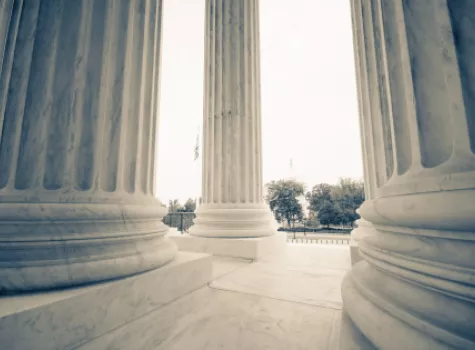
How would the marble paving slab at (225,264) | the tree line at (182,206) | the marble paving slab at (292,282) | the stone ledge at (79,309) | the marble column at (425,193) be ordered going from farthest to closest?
the tree line at (182,206), the marble paving slab at (225,264), the marble paving slab at (292,282), the stone ledge at (79,309), the marble column at (425,193)

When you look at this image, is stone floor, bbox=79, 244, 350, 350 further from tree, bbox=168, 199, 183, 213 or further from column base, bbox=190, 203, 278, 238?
tree, bbox=168, 199, 183, 213

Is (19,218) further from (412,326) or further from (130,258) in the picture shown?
(412,326)

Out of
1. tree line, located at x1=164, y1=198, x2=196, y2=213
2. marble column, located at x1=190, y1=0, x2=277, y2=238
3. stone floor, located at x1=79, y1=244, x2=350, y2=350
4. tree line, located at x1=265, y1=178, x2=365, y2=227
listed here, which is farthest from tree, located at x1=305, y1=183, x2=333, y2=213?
stone floor, located at x1=79, y1=244, x2=350, y2=350

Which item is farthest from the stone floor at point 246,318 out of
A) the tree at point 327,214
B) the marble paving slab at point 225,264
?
the tree at point 327,214

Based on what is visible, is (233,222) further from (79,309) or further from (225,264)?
(79,309)

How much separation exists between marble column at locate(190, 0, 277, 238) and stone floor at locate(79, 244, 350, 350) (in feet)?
18.3

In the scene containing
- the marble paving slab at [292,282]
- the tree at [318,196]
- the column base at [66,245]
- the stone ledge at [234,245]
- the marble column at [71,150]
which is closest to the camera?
the column base at [66,245]

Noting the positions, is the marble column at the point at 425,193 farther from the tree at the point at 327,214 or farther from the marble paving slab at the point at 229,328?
the tree at the point at 327,214

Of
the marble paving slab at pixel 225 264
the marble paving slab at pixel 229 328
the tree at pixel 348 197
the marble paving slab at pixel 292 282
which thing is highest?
the tree at pixel 348 197

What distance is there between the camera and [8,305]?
4.96 meters

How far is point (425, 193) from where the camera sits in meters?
4.84

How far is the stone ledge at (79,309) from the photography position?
15.4 ft

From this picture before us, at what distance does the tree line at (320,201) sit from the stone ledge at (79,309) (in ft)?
310

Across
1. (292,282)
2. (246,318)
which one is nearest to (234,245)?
(292,282)
